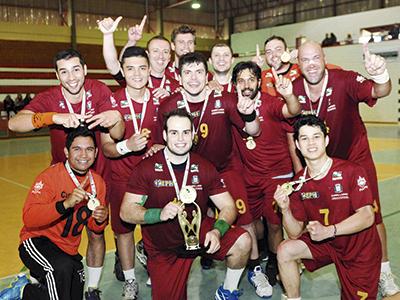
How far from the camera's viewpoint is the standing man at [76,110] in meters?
4.41

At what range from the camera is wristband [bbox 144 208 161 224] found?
388 centimetres

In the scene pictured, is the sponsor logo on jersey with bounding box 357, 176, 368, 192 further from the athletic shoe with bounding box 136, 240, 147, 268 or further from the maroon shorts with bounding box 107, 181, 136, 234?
the athletic shoe with bounding box 136, 240, 147, 268

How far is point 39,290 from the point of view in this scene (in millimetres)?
4098

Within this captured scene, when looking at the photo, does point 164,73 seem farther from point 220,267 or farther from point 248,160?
point 220,267

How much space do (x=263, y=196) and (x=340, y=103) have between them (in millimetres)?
1399

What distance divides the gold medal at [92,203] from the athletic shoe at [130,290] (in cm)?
121

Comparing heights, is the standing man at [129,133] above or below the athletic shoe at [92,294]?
above

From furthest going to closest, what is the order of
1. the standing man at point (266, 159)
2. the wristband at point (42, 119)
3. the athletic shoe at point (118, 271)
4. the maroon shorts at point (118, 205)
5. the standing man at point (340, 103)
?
1. the athletic shoe at point (118, 271)
2. the standing man at point (266, 159)
3. the maroon shorts at point (118, 205)
4. the standing man at point (340, 103)
5. the wristband at point (42, 119)

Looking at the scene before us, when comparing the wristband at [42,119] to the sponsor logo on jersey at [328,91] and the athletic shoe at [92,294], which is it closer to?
the athletic shoe at [92,294]

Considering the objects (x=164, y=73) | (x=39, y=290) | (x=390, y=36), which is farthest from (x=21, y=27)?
(x=39, y=290)

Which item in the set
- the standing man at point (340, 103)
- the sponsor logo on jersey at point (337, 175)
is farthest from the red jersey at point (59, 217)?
the standing man at point (340, 103)

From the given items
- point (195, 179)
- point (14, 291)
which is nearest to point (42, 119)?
point (195, 179)

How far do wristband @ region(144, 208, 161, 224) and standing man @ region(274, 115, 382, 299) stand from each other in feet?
3.46

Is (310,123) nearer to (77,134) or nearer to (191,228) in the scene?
(191,228)
